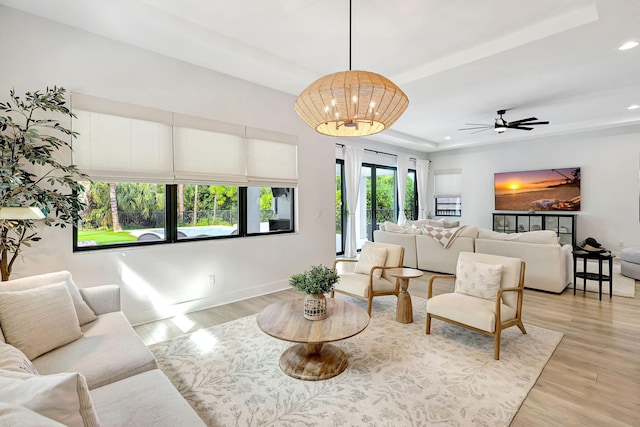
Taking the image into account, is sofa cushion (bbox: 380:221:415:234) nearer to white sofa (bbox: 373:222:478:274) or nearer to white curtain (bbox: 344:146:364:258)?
white sofa (bbox: 373:222:478:274)

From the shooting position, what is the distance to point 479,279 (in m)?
3.09

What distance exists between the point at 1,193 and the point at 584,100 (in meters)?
7.93

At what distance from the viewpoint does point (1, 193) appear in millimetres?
2305

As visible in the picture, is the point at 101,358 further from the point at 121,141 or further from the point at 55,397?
the point at 121,141

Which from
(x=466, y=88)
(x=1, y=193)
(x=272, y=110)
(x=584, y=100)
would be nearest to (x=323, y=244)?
(x=272, y=110)

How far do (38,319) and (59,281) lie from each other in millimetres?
433

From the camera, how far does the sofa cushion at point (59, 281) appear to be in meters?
2.09

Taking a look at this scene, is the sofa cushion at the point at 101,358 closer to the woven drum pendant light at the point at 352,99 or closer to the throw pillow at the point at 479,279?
the woven drum pendant light at the point at 352,99

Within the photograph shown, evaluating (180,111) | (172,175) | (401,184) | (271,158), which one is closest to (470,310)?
(271,158)

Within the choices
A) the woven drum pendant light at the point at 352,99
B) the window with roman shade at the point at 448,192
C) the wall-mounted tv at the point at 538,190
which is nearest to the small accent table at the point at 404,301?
the woven drum pendant light at the point at 352,99

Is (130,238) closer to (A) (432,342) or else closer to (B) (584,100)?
(A) (432,342)

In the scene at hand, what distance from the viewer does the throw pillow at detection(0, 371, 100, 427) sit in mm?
859

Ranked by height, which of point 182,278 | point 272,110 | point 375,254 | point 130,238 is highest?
point 272,110

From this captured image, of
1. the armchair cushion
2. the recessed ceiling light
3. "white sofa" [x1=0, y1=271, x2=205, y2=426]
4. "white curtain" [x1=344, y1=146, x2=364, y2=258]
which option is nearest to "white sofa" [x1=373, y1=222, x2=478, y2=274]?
"white curtain" [x1=344, y1=146, x2=364, y2=258]
